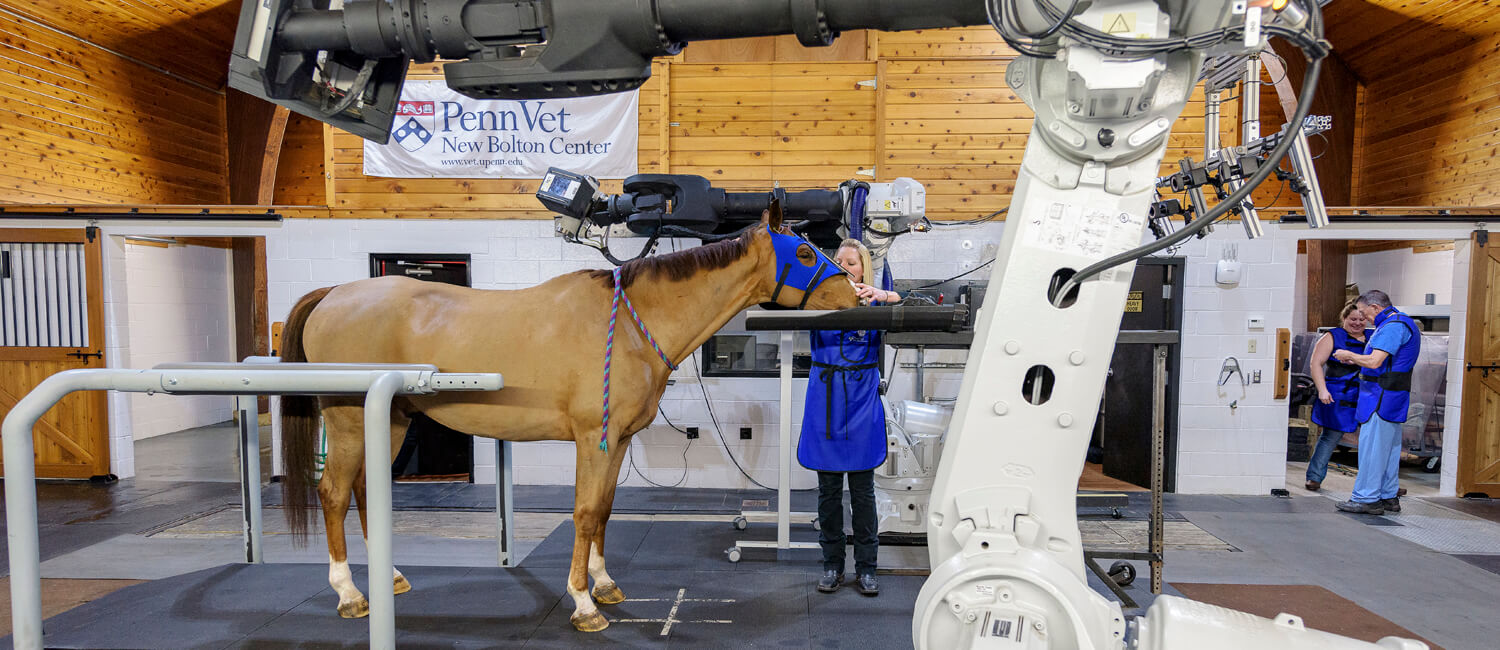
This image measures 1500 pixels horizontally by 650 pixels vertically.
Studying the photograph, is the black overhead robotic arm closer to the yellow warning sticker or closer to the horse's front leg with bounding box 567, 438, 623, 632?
the yellow warning sticker

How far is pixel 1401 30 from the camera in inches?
247

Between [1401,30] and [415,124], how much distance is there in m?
9.62

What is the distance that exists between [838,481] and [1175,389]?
366cm

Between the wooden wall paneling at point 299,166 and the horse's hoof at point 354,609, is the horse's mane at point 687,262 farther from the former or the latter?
the wooden wall paneling at point 299,166

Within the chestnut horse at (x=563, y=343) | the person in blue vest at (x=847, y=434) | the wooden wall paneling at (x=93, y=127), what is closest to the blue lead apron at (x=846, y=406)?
the person in blue vest at (x=847, y=434)

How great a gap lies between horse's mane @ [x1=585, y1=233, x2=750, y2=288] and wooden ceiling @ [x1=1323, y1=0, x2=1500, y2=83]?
5989 mm

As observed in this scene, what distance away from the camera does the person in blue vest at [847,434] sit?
287cm

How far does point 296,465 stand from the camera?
2.82 m

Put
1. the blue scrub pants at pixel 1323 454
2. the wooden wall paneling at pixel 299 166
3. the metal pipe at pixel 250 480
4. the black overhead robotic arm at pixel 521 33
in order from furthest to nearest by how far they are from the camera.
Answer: the wooden wall paneling at pixel 299 166 → the blue scrub pants at pixel 1323 454 → the metal pipe at pixel 250 480 → the black overhead robotic arm at pixel 521 33

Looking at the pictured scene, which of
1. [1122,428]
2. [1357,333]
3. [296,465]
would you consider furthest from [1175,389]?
[296,465]

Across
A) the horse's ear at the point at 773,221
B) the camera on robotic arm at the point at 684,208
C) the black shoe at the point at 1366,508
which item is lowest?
the black shoe at the point at 1366,508

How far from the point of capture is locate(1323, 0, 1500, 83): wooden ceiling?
18.0 ft

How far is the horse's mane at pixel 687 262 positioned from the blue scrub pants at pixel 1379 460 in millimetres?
5098

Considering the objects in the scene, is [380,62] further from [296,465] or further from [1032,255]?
[296,465]
